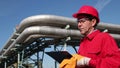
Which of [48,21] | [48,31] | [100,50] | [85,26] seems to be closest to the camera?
[100,50]

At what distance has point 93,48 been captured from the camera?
157 inches

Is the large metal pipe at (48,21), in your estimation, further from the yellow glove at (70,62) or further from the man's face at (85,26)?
the yellow glove at (70,62)

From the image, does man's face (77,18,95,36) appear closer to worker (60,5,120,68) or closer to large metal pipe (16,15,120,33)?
worker (60,5,120,68)

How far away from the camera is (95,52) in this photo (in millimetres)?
3941

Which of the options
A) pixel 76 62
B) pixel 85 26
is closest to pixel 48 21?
pixel 85 26

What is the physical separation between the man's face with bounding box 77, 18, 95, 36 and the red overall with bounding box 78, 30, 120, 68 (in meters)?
0.07

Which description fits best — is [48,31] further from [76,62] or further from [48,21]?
[76,62]

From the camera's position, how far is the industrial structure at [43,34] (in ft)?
66.5

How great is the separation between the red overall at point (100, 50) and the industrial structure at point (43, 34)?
52.1 ft

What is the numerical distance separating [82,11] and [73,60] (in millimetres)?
697

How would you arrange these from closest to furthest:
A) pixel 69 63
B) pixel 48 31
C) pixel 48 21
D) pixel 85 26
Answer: pixel 69 63 < pixel 85 26 < pixel 48 21 < pixel 48 31

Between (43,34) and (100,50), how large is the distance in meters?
16.8

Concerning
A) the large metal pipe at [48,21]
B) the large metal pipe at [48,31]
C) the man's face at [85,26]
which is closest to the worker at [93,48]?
the man's face at [85,26]

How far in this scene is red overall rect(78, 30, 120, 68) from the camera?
12.4ft
